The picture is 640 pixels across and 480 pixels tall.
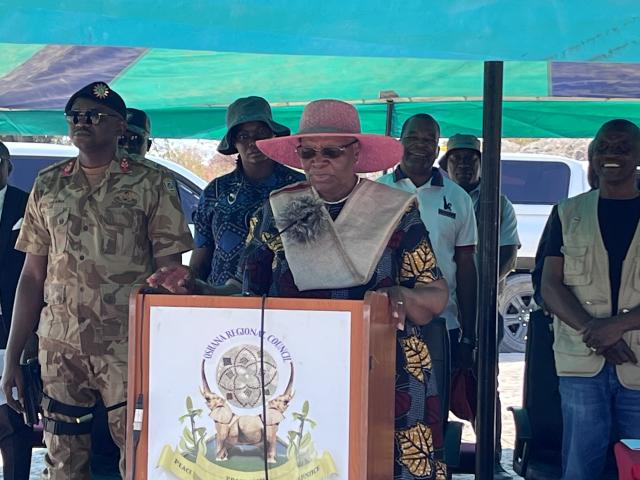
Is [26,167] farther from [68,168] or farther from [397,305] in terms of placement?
[397,305]

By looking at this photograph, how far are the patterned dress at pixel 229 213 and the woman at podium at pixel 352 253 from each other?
4.30 feet

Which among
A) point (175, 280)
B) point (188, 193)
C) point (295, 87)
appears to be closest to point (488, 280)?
point (175, 280)

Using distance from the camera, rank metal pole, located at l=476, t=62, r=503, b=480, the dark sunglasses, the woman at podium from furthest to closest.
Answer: the dark sunglasses, metal pole, located at l=476, t=62, r=503, b=480, the woman at podium

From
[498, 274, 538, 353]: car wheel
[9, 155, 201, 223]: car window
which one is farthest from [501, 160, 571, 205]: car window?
[9, 155, 201, 223]: car window

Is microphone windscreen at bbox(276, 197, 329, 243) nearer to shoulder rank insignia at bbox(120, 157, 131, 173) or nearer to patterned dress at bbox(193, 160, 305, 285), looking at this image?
shoulder rank insignia at bbox(120, 157, 131, 173)

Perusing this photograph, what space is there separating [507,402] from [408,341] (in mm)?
5799

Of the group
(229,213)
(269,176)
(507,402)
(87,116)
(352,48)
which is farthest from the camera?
(507,402)

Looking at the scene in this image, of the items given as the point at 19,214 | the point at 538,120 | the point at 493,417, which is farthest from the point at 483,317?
the point at 538,120

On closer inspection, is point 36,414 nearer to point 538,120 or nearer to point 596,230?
point 596,230

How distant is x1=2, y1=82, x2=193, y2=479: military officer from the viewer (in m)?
3.70

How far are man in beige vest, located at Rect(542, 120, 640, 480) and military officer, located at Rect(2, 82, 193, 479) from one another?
165 cm

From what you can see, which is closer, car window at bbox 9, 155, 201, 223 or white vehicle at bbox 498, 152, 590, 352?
car window at bbox 9, 155, 201, 223

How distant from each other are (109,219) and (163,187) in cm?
26

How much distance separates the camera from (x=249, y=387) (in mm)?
2170
